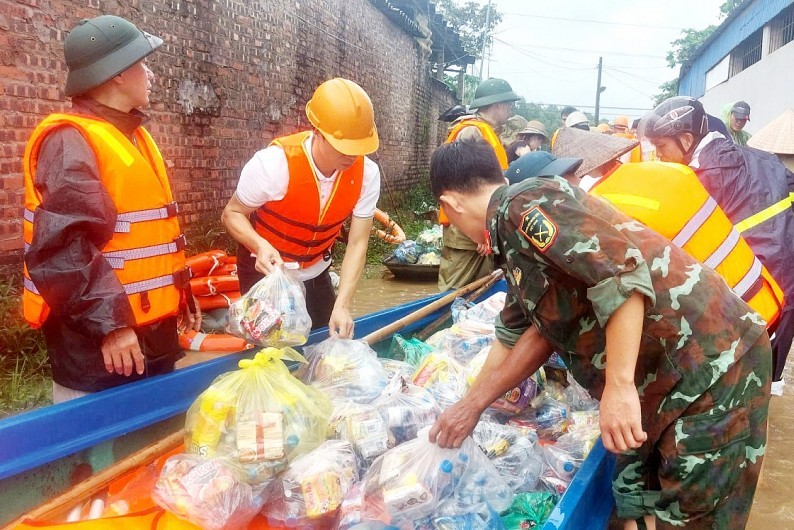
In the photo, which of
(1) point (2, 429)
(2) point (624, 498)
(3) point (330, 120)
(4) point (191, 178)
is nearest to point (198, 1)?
(4) point (191, 178)

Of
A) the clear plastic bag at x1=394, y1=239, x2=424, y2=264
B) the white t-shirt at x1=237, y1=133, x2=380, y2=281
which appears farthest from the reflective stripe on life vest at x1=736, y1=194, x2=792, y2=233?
the clear plastic bag at x1=394, y1=239, x2=424, y2=264

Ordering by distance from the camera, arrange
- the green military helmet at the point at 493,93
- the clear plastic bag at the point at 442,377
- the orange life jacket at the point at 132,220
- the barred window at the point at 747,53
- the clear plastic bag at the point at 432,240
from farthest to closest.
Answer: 1. the barred window at the point at 747,53
2. the clear plastic bag at the point at 432,240
3. the green military helmet at the point at 493,93
4. the clear plastic bag at the point at 442,377
5. the orange life jacket at the point at 132,220

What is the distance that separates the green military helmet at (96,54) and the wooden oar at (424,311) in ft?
4.95

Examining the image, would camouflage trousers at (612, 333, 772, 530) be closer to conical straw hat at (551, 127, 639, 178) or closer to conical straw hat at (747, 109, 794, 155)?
conical straw hat at (551, 127, 639, 178)

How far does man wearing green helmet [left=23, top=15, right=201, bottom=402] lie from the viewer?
5.81ft

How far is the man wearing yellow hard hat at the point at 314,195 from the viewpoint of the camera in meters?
2.43

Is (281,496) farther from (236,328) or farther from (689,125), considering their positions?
(689,125)

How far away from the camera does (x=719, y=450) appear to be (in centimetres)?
163

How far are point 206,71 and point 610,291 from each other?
533 centimetres

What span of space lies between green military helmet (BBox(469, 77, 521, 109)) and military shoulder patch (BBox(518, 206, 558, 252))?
3.69 meters

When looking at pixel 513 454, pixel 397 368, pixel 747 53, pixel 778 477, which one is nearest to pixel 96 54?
pixel 397 368

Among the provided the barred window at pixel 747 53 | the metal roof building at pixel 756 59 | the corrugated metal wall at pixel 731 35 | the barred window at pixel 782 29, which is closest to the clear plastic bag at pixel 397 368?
the metal roof building at pixel 756 59

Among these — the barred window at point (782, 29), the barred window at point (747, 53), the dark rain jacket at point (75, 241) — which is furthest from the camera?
the barred window at point (747, 53)

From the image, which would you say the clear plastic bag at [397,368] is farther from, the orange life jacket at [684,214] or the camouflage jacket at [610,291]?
the orange life jacket at [684,214]
